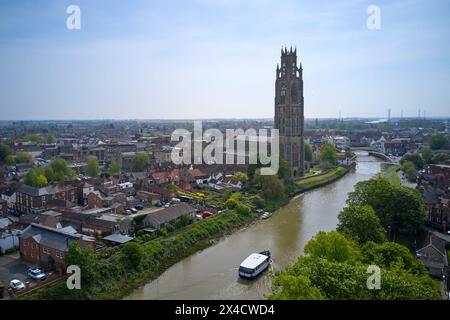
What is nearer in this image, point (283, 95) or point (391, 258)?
point (391, 258)

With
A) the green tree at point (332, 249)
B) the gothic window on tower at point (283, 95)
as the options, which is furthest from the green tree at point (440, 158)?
the green tree at point (332, 249)

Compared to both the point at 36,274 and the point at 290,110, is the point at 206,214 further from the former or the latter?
the point at 290,110

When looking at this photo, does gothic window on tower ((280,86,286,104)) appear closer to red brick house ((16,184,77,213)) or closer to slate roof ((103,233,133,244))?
red brick house ((16,184,77,213))

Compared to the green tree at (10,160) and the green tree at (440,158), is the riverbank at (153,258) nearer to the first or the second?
the green tree at (440,158)

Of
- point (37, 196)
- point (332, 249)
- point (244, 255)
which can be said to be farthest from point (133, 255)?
point (37, 196)

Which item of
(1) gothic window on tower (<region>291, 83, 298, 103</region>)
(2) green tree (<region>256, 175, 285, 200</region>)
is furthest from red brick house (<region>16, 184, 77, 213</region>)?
(1) gothic window on tower (<region>291, 83, 298, 103</region>)
